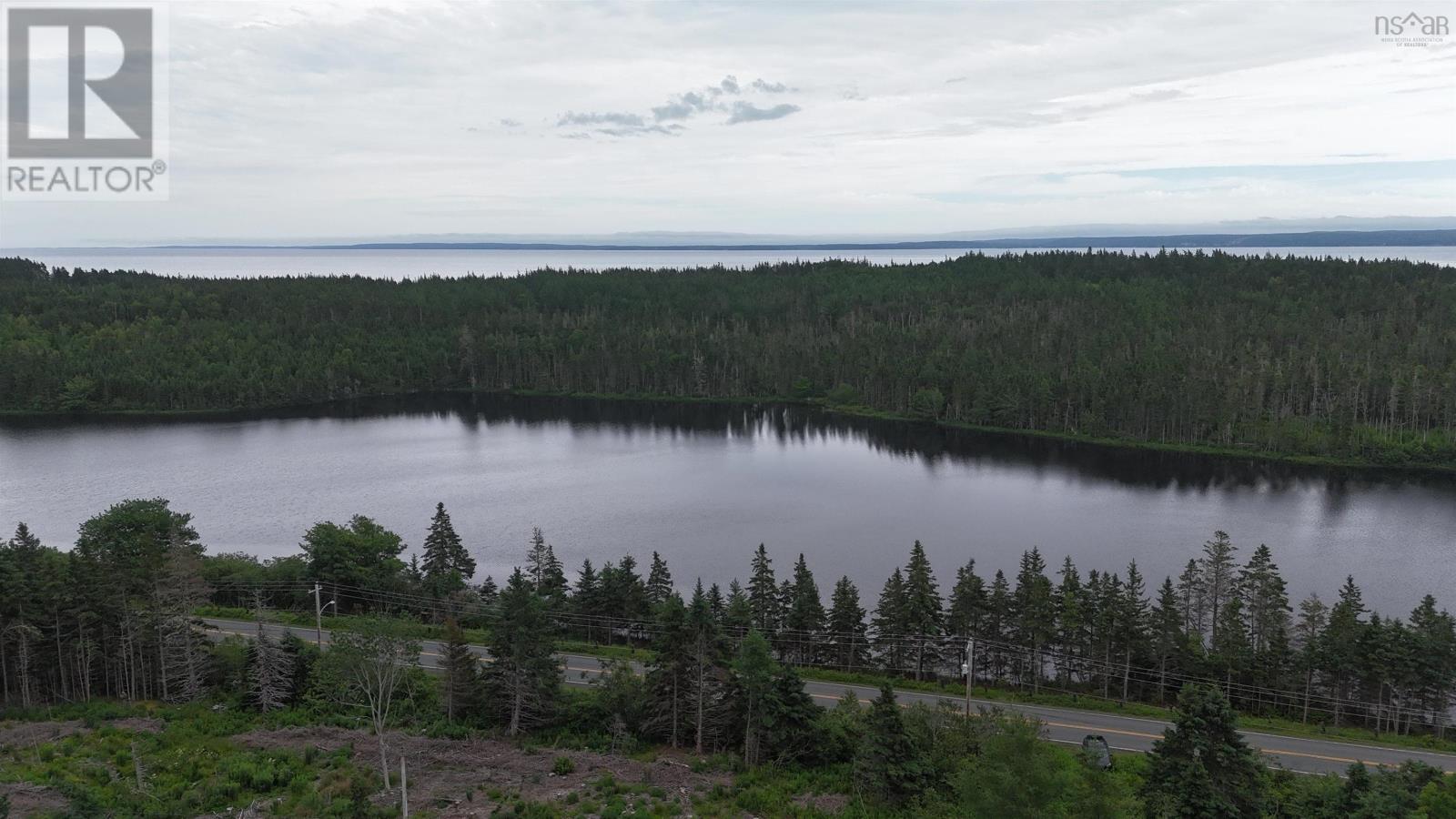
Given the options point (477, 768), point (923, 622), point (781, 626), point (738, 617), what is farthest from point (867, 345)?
point (477, 768)

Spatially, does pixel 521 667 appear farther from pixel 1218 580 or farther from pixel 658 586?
pixel 1218 580

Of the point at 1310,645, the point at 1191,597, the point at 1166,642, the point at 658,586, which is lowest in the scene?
the point at 1191,597

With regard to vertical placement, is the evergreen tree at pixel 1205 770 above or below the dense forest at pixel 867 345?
below

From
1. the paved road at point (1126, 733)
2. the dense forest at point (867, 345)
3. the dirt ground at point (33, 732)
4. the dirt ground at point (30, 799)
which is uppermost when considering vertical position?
the dense forest at point (867, 345)

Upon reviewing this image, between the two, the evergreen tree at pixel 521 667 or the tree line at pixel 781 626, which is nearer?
the evergreen tree at pixel 521 667

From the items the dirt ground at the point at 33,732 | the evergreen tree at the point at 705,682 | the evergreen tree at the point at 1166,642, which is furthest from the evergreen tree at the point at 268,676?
the evergreen tree at the point at 1166,642

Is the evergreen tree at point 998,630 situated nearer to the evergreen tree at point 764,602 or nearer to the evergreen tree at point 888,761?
the evergreen tree at point 764,602

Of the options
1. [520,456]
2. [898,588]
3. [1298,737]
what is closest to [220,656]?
[898,588]
